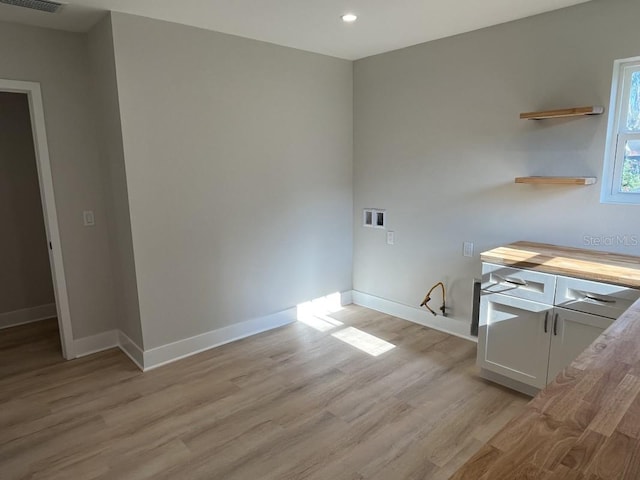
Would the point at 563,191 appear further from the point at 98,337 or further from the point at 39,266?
the point at 39,266

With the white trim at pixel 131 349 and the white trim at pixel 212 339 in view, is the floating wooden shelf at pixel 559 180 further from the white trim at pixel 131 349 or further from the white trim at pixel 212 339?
the white trim at pixel 131 349

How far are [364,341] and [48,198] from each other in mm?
2791

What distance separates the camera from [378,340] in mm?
3652

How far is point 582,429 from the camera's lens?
3.22 feet

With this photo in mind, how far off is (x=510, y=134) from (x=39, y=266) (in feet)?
15.0

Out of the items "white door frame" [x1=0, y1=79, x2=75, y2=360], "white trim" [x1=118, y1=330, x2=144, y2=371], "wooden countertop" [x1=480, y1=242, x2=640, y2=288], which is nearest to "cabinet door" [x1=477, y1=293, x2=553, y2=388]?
"wooden countertop" [x1=480, y1=242, x2=640, y2=288]

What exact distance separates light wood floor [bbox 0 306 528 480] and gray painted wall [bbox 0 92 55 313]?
77cm

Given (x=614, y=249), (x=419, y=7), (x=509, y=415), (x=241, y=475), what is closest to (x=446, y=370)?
(x=509, y=415)

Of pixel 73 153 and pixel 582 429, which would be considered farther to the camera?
pixel 73 153

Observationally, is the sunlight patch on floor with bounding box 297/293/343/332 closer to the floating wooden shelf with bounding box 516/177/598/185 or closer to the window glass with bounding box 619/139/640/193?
the floating wooden shelf with bounding box 516/177/598/185

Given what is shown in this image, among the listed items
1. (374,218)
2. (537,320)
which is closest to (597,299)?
(537,320)

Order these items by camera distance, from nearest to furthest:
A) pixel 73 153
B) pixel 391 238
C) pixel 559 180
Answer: pixel 559 180
pixel 73 153
pixel 391 238

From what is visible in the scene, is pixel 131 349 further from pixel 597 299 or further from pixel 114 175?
pixel 597 299

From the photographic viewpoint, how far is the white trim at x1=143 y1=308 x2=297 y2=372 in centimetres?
325
